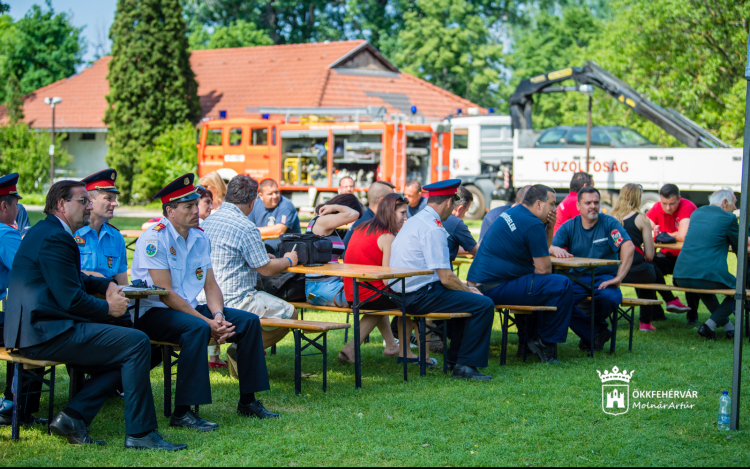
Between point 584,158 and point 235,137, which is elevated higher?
point 235,137

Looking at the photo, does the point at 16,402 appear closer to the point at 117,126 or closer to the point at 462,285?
the point at 462,285

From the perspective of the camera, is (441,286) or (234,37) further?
(234,37)

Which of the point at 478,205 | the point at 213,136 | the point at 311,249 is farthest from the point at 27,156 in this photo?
the point at 311,249

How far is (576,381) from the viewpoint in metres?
6.33

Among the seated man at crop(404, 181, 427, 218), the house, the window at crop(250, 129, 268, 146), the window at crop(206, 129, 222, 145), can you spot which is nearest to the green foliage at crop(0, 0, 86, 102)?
the house

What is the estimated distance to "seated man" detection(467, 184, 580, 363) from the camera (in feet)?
22.7

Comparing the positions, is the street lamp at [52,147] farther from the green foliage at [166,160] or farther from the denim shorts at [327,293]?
the denim shorts at [327,293]

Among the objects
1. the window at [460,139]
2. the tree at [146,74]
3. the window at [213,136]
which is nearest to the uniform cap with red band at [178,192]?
the window at [213,136]

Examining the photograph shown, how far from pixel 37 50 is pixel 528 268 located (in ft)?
141

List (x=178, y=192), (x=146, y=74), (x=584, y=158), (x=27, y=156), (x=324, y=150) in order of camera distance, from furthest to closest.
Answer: (x=27, y=156), (x=146, y=74), (x=324, y=150), (x=584, y=158), (x=178, y=192)

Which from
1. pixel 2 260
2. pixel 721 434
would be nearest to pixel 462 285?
pixel 721 434

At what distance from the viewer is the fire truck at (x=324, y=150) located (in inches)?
808

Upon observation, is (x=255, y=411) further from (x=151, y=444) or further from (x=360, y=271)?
(x=360, y=271)

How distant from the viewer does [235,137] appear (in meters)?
22.2
